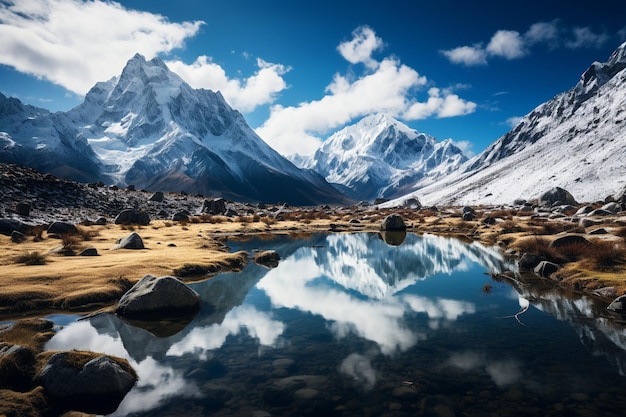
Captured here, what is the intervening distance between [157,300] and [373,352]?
992 cm

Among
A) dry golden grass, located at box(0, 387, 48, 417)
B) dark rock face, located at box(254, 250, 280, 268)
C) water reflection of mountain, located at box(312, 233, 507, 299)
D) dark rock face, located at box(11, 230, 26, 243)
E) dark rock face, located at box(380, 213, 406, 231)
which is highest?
dark rock face, located at box(380, 213, 406, 231)

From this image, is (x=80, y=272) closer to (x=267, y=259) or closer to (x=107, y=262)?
(x=107, y=262)

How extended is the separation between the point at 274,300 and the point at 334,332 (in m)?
5.96

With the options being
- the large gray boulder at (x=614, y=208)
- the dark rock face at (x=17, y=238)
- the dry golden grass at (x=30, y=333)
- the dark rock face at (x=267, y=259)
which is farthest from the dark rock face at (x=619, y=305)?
the large gray boulder at (x=614, y=208)

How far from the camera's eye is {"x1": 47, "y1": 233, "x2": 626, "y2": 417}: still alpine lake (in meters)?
9.73

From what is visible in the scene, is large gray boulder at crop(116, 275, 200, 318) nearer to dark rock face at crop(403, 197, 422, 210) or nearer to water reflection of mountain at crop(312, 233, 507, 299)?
water reflection of mountain at crop(312, 233, 507, 299)

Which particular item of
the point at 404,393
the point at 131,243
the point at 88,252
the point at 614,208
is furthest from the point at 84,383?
the point at 614,208

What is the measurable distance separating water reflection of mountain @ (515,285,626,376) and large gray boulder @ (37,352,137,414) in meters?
14.8

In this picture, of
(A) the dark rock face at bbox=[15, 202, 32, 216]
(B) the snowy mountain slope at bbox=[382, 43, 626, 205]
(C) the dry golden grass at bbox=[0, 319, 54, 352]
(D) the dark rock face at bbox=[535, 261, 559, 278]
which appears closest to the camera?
(C) the dry golden grass at bbox=[0, 319, 54, 352]

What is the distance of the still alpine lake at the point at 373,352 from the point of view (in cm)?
973

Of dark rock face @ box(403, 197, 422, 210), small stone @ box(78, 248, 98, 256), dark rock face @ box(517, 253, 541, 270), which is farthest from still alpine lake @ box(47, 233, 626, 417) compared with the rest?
dark rock face @ box(403, 197, 422, 210)

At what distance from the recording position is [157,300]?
54.0 ft

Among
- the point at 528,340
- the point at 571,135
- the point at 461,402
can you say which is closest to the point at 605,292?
the point at 528,340

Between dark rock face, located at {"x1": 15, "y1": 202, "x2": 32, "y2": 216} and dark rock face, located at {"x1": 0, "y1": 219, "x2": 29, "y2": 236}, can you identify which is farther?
dark rock face, located at {"x1": 15, "y1": 202, "x2": 32, "y2": 216}
